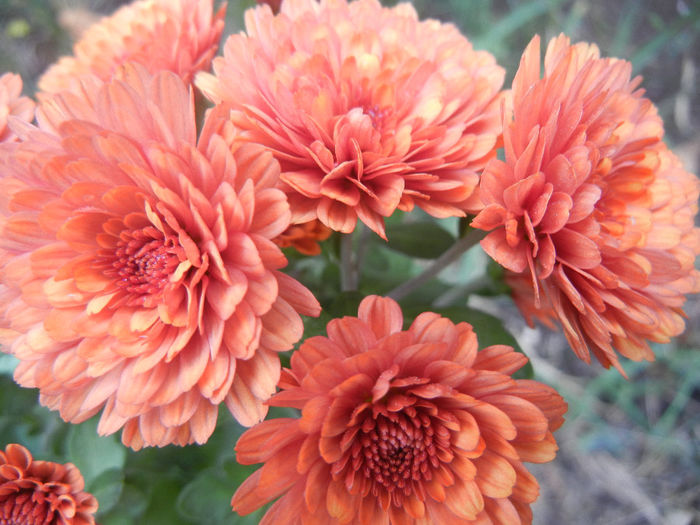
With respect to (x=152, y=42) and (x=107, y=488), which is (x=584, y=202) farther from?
(x=107, y=488)

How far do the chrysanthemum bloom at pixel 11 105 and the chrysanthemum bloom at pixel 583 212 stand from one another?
62 centimetres

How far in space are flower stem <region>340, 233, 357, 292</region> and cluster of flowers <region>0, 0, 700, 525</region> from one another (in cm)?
16

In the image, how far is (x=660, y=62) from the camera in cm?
206

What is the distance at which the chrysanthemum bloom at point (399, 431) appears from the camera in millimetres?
538

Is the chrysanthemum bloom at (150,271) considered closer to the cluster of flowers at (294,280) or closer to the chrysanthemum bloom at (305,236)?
the cluster of flowers at (294,280)

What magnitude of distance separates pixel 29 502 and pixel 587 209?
0.76m

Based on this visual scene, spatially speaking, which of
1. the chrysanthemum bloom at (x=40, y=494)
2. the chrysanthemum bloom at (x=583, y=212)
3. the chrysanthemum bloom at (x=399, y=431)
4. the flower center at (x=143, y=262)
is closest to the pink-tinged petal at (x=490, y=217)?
the chrysanthemum bloom at (x=583, y=212)

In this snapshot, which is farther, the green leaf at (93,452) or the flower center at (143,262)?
the green leaf at (93,452)

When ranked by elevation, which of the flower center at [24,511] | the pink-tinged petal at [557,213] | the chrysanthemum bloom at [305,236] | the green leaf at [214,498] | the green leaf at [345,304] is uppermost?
the pink-tinged petal at [557,213]

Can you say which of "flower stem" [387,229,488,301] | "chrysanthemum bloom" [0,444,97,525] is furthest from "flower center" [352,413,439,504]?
"chrysanthemum bloom" [0,444,97,525]

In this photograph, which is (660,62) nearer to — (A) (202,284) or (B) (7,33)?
(A) (202,284)

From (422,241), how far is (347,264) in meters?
0.14

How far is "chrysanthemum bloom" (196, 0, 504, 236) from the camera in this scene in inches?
22.9

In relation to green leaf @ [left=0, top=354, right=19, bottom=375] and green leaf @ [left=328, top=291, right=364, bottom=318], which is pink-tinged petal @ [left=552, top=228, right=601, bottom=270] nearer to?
green leaf @ [left=328, top=291, right=364, bottom=318]
